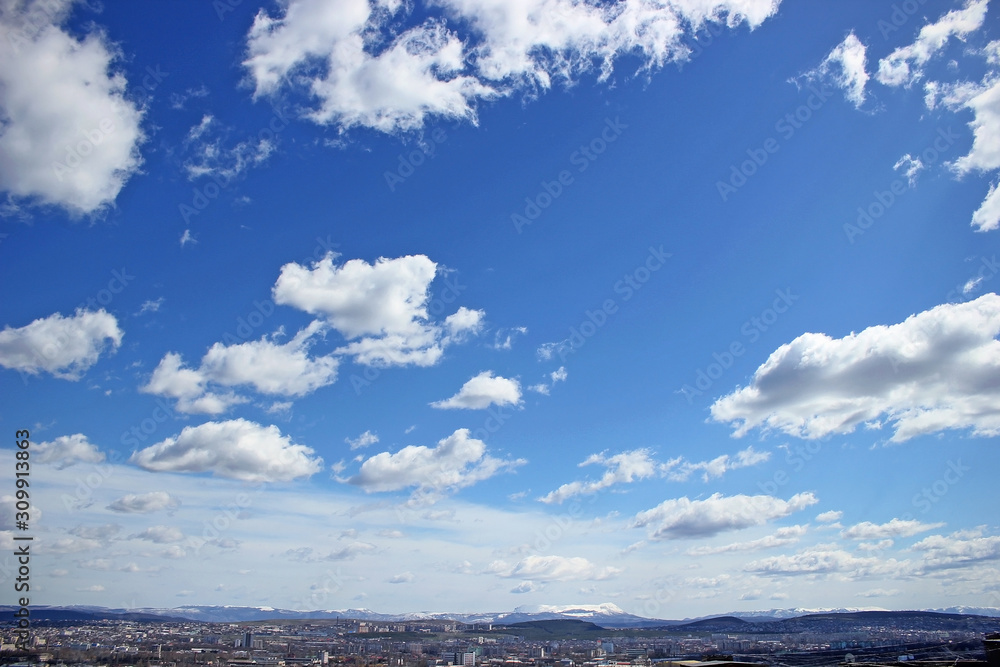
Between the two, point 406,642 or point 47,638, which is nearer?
point 47,638

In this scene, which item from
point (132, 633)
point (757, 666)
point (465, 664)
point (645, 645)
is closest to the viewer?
point (757, 666)

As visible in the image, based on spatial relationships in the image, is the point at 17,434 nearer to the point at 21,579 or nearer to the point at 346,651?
the point at 21,579

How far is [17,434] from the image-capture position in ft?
94.3

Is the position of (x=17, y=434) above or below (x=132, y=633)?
above

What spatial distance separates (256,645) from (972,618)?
21962 centimetres

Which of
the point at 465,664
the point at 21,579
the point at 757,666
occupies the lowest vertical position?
the point at 465,664

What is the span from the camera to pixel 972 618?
7623 inches

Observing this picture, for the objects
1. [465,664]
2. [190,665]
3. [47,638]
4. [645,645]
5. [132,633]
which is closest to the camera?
[190,665]

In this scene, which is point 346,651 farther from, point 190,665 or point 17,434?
point 17,434

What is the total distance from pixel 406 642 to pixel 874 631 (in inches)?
5520

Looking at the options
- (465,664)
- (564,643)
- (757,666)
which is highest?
(757,666)

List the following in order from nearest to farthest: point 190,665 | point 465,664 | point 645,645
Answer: point 190,665 < point 465,664 < point 645,645

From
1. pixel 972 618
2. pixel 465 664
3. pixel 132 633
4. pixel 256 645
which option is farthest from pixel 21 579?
pixel 972 618

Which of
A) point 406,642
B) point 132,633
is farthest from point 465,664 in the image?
point 132,633
